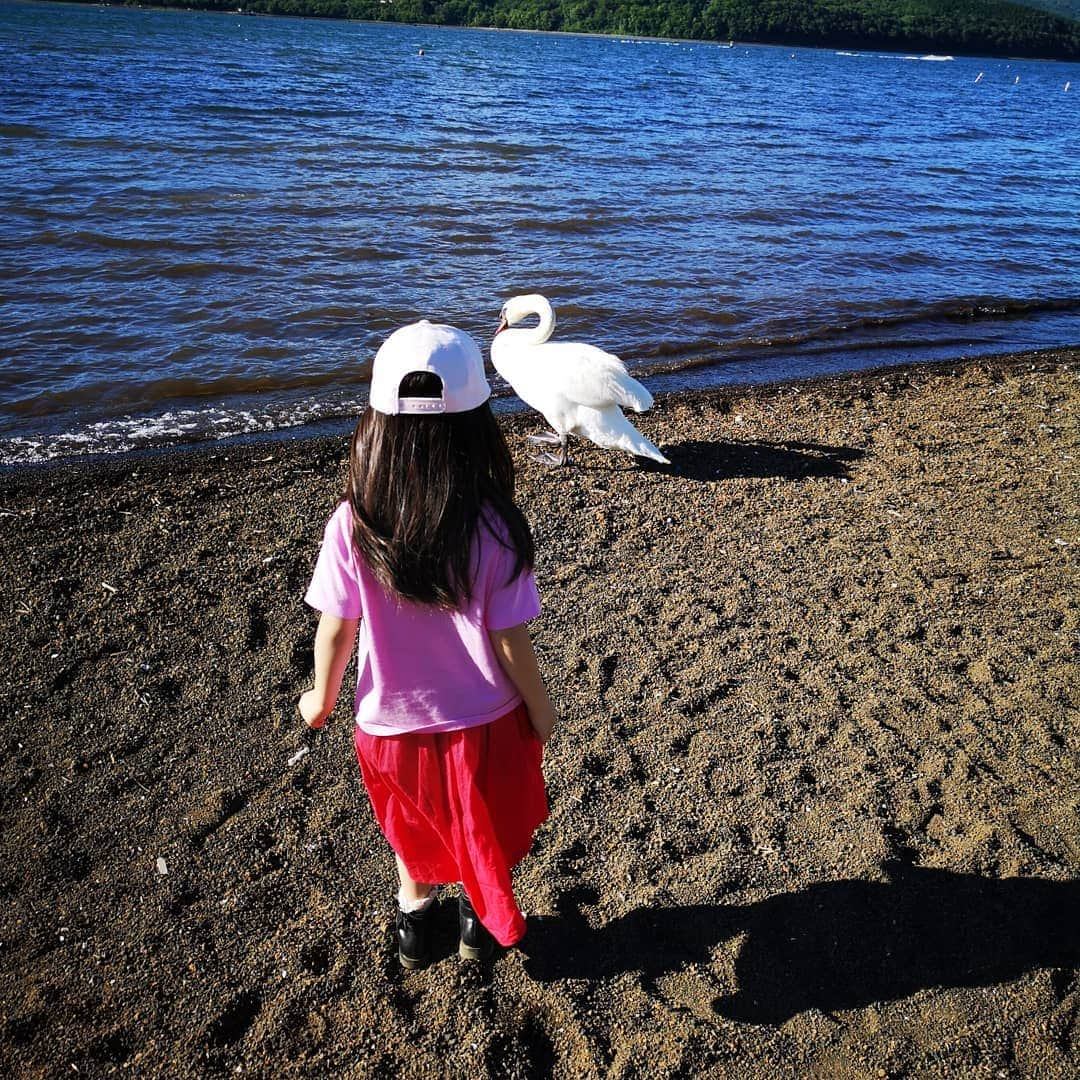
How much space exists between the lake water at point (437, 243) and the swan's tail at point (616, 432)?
271 cm

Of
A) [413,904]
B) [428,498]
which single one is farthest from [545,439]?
[428,498]

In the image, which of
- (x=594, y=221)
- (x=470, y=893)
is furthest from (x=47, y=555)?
(x=594, y=221)

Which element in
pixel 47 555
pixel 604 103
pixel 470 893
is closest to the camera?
pixel 470 893

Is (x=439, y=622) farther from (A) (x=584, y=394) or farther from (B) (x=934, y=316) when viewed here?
(B) (x=934, y=316)

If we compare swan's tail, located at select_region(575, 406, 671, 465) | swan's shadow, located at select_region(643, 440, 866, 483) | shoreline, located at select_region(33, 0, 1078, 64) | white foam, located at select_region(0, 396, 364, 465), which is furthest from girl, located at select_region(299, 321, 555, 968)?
shoreline, located at select_region(33, 0, 1078, 64)

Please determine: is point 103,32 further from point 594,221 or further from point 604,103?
point 594,221

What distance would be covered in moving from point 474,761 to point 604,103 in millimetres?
33789

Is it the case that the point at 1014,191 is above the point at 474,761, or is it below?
above

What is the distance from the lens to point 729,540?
5.35m

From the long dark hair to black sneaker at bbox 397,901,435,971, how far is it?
1.39 m

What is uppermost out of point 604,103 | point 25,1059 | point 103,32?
point 103,32

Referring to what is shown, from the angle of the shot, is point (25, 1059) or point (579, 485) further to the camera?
point (579, 485)

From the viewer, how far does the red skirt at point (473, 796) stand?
92.0 inches

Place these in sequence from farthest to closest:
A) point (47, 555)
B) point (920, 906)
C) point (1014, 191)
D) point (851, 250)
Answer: point (1014, 191)
point (851, 250)
point (47, 555)
point (920, 906)
